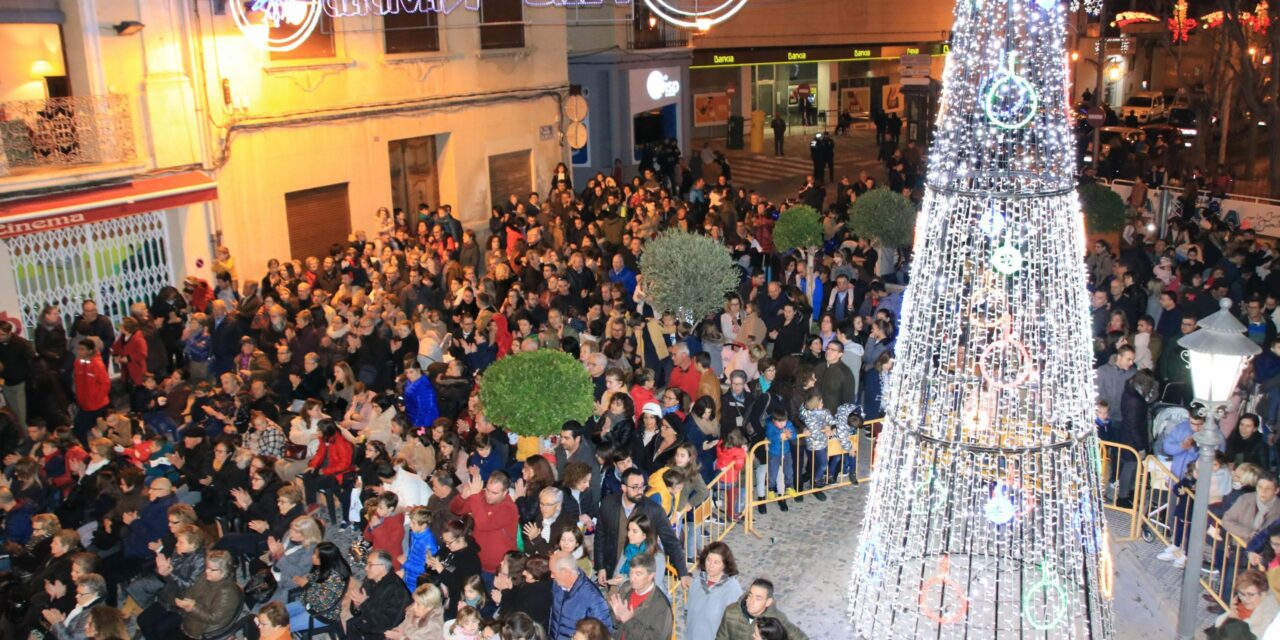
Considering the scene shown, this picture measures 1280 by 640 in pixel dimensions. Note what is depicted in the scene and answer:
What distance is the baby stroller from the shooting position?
31.2 ft

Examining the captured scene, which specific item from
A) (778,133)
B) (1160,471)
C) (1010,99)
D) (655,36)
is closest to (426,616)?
(1010,99)

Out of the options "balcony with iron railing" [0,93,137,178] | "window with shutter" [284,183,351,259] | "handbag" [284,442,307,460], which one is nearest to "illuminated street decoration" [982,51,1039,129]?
"handbag" [284,442,307,460]

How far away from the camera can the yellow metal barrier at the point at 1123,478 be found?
9.67m

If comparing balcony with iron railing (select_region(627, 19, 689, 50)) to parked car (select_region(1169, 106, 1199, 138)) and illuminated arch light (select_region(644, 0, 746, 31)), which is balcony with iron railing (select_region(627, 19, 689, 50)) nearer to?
illuminated arch light (select_region(644, 0, 746, 31))

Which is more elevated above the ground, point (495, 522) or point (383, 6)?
point (383, 6)

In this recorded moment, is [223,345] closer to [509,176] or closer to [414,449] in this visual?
[414,449]

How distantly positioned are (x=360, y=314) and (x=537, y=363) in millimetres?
4450

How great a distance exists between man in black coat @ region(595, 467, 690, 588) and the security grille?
10.8 metres

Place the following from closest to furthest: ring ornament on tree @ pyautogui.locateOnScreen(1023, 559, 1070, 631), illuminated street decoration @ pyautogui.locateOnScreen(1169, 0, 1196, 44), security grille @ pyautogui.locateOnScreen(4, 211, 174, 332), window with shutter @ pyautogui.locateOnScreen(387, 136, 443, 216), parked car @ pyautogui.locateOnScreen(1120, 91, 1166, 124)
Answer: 1. ring ornament on tree @ pyautogui.locateOnScreen(1023, 559, 1070, 631)
2. security grille @ pyautogui.locateOnScreen(4, 211, 174, 332)
3. window with shutter @ pyautogui.locateOnScreen(387, 136, 443, 216)
4. illuminated street decoration @ pyautogui.locateOnScreen(1169, 0, 1196, 44)
5. parked car @ pyautogui.locateOnScreen(1120, 91, 1166, 124)

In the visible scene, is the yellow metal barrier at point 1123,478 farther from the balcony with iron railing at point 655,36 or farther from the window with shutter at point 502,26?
the balcony with iron railing at point 655,36

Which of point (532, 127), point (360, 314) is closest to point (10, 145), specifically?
point (360, 314)

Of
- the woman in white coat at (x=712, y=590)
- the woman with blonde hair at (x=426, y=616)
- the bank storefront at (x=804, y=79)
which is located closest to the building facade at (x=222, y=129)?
the woman with blonde hair at (x=426, y=616)

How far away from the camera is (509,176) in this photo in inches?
957

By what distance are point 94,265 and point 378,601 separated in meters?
10.7
